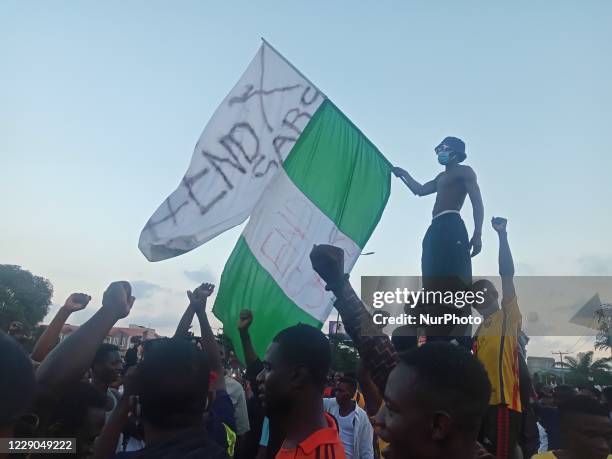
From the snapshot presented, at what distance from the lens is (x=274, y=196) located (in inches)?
203

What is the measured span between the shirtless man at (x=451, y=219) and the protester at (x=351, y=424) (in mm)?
2053

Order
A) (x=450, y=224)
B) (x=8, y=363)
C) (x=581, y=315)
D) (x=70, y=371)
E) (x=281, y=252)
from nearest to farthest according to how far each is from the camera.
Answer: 1. (x=8, y=363)
2. (x=70, y=371)
3. (x=450, y=224)
4. (x=281, y=252)
5. (x=581, y=315)

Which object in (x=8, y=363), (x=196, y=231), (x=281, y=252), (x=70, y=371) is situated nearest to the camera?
(x=8, y=363)

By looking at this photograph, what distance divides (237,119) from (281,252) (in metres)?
1.53

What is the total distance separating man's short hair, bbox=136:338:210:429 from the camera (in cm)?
226

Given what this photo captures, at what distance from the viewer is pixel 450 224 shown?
4.41 meters

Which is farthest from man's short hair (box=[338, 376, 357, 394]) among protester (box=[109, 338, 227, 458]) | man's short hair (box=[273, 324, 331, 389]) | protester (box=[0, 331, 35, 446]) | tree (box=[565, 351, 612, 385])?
tree (box=[565, 351, 612, 385])

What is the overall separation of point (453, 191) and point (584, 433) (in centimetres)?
197

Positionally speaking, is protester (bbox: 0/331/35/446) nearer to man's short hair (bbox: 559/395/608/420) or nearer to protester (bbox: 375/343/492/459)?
protester (bbox: 375/343/492/459)

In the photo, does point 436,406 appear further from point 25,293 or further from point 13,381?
point 25,293

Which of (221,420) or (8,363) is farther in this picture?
(221,420)

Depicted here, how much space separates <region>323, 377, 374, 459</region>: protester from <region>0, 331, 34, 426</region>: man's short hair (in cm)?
409

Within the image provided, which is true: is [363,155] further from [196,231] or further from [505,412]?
[505,412]

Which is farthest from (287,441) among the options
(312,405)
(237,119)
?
(237,119)
